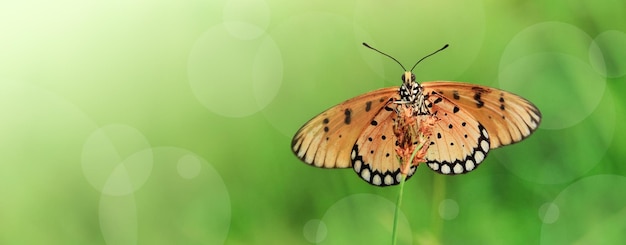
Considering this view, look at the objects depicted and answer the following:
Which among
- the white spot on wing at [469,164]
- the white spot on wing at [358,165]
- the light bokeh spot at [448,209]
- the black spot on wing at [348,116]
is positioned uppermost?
the black spot on wing at [348,116]

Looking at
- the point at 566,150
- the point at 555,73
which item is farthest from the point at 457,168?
the point at 555,73

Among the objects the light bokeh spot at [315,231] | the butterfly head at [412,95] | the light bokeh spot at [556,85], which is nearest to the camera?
the butterfly head at [412,95]

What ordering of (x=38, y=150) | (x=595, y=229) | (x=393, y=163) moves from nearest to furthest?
1. (x=393, y=163)
2. (x=595, y=229)
3. (x=38, y=150)

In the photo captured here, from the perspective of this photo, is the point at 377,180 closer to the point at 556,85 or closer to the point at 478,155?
the point at 478,155

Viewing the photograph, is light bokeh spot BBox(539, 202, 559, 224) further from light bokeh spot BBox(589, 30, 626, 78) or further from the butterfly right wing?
the butterfly right wing

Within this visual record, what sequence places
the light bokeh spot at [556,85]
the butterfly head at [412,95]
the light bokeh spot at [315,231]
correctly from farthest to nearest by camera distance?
the light bokeh spot at [556,85], the light bokeh spot at [315,231], the butterfly head at [412,95]

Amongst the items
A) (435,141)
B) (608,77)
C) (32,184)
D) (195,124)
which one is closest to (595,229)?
(608,77)

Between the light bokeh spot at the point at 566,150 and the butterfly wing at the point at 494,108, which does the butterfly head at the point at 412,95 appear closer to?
the butterfly wing at the point at 494,108

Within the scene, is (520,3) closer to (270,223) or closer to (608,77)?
(608,77)

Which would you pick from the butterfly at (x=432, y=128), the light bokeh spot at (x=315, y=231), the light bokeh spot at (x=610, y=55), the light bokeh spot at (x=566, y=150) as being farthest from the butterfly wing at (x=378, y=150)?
the light bokeh spot at (x=610, y=55)
